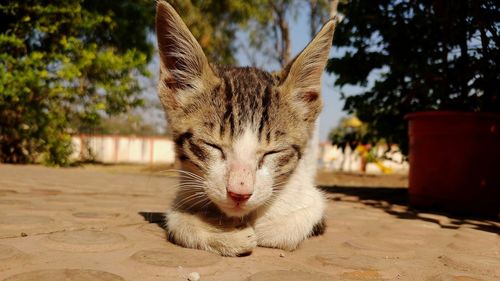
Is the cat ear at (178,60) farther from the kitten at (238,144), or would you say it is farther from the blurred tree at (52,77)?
the blurred tree at (52,77)

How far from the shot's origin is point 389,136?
6.34 m

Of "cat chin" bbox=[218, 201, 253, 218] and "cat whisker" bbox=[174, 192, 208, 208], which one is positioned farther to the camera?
"cat whisker" bbox=[174, 192, 208, 208]

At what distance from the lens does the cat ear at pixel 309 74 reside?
8.73 ft

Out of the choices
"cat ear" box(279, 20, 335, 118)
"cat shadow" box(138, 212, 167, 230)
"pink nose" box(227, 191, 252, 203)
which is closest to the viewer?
"pink nose" box(227, 191, 252, 203)

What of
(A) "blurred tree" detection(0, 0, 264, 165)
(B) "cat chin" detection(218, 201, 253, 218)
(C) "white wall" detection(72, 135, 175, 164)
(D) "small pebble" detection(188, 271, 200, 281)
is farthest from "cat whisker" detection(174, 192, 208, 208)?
(C) "white wall" detection(72, 135, 175, 164)

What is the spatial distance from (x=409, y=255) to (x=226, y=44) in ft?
60.9

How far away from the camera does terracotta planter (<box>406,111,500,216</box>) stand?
442 centimetres

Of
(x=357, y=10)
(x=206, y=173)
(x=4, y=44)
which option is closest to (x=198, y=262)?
(x=206, y=173)

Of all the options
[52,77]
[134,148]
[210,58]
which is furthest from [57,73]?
[134,148]

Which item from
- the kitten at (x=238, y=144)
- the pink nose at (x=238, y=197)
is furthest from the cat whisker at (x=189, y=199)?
the pink nose at (x=238, y=197)

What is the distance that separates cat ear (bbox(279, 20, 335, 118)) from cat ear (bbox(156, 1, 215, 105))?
49 centimetres

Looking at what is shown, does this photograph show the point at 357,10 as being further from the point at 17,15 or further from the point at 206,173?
the point at 17,15

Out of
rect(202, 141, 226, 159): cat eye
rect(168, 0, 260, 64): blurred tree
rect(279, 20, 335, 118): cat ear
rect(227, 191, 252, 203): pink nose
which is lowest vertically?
rect(227, 191, 252, 203): pink nose

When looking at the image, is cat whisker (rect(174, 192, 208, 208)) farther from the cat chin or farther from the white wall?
the white wall
